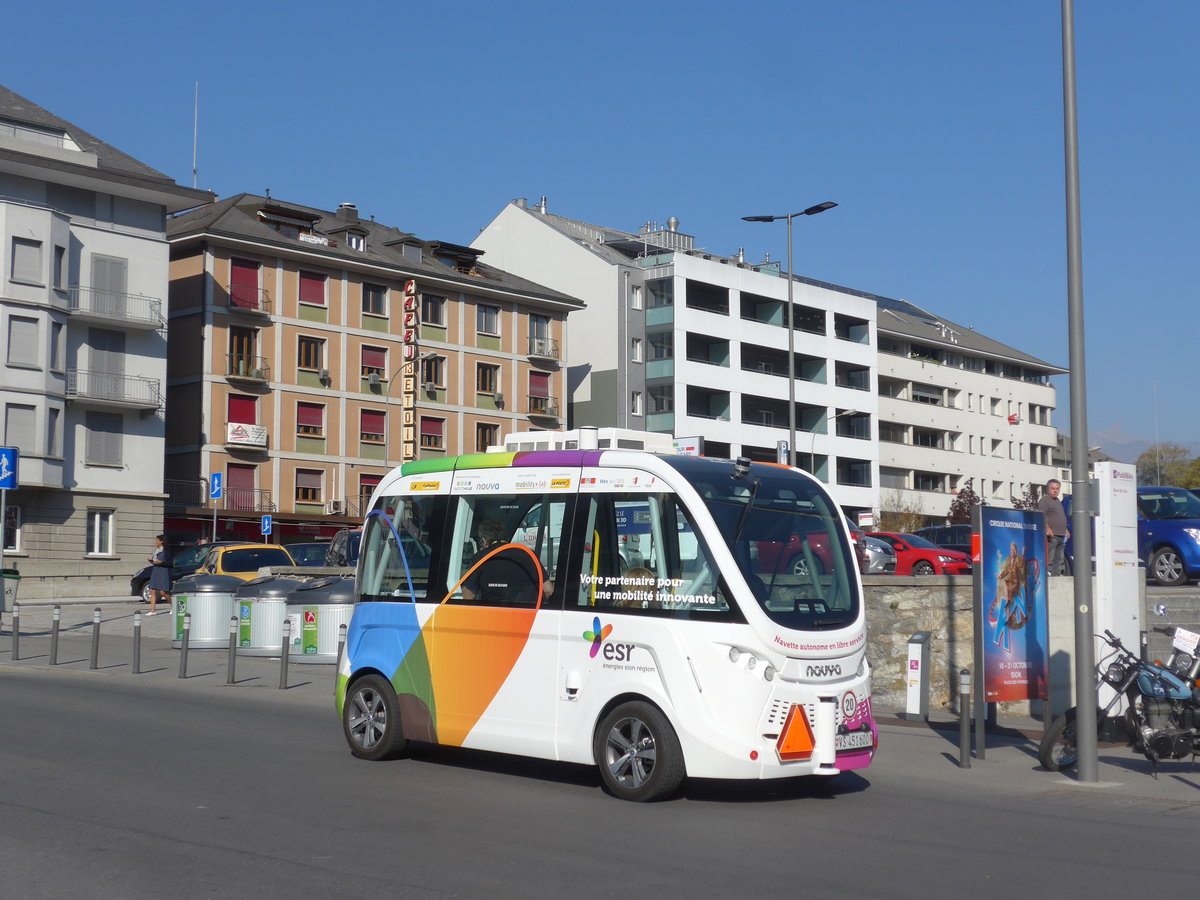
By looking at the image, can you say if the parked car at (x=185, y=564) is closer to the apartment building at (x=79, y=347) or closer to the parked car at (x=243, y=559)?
the parked car at (x=243, y=559)

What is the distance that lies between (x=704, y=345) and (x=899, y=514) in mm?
18015

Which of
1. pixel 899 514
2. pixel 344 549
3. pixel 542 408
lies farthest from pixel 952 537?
pixel 899 514

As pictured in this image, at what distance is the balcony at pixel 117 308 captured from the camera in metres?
50.8

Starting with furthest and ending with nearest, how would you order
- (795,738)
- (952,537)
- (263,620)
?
(952,537) < (263,620) < (795,738)

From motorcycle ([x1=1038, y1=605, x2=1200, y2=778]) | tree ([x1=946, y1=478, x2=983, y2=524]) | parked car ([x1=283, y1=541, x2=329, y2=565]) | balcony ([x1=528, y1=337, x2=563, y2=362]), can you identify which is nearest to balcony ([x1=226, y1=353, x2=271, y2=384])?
balcony ([x1=528, y1=337, x2=563, y2=362])

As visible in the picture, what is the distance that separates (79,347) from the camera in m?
51.4

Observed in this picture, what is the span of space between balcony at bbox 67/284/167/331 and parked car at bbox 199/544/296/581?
62.9ft

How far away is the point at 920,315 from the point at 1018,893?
327ft

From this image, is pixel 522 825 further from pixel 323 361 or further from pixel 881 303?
pixel 881 303

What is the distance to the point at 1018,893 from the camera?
7.07m

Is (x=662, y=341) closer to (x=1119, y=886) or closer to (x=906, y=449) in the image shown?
(x=906, y=449)

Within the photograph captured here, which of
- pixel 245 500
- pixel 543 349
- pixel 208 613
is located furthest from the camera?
pixel 543 349

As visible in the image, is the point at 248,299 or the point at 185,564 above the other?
the point at 248,299

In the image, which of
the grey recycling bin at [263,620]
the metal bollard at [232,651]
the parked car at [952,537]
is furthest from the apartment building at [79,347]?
the metal bollard at [232,651]
